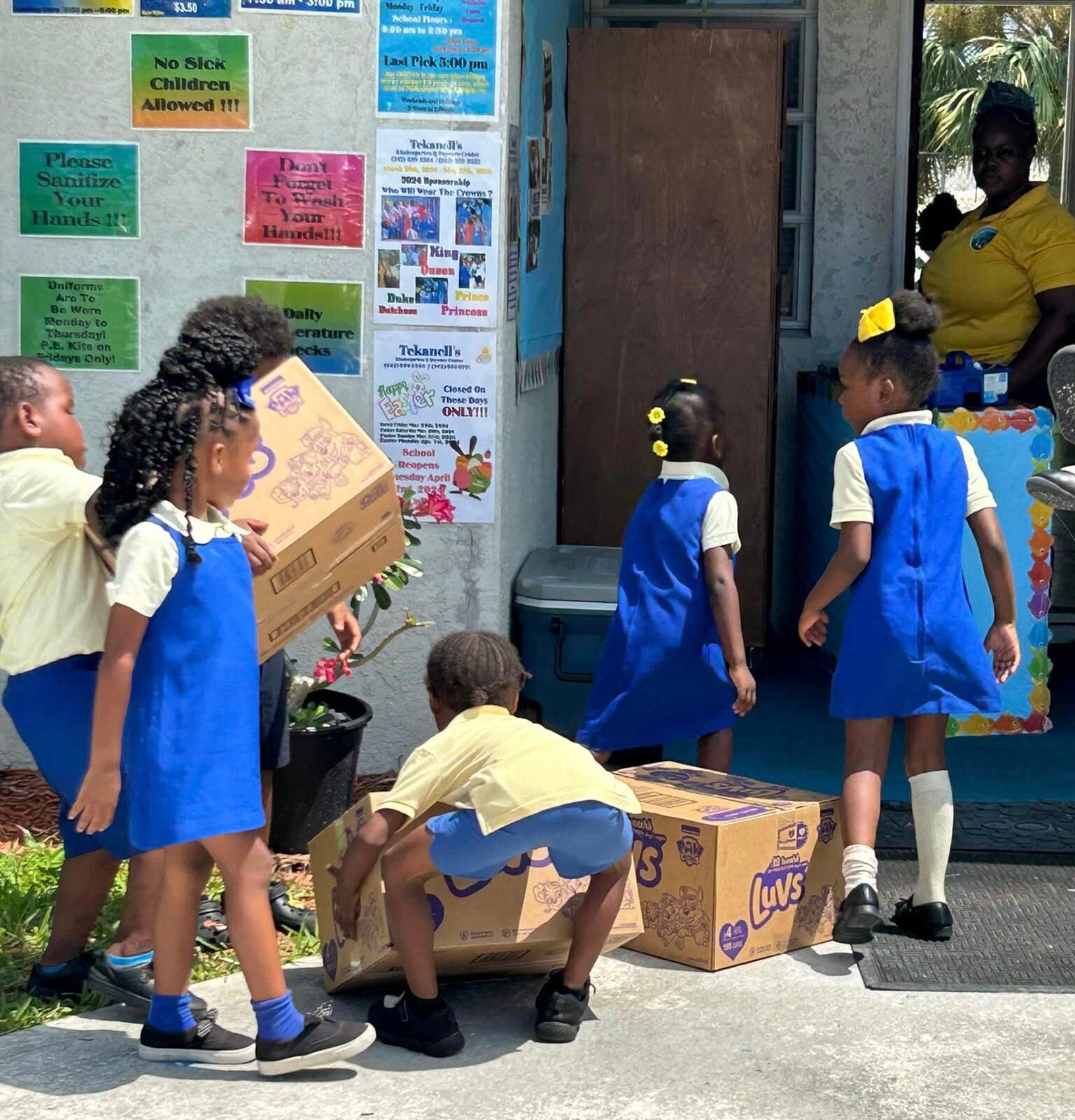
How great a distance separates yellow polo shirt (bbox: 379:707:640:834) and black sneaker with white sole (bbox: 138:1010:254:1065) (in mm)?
621

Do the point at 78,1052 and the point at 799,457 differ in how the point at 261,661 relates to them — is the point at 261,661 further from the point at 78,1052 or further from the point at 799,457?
the point at 799,457

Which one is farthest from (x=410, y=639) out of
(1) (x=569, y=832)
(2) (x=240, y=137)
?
(1) (x=569, y=832)

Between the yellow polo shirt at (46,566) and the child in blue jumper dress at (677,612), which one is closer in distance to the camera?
the yellow polo shirt at (46,566)

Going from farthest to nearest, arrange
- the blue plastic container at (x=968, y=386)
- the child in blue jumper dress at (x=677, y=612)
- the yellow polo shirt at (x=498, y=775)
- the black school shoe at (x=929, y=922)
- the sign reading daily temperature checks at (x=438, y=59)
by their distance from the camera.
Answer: the blue plastic container at (x=968, y=386), the sign reading daily temperature checks at (x=438, y=59), the child in blue jumper dress at (x=677, y=612), the black school shoe at (x=929, y=922), the yellow polo shirt at (x=498, y=775)

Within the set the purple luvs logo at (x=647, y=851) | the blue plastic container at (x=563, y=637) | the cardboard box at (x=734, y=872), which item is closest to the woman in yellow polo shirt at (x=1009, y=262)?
the blue plastic container at (x=563, y=637)

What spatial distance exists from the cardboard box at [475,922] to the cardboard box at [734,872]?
0.18 m

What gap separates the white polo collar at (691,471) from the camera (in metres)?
4.96

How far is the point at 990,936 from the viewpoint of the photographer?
451cm

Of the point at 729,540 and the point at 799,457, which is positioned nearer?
the point at 729,540

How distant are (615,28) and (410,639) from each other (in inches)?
110

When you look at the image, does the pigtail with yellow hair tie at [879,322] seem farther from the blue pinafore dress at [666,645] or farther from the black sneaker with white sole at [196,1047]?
the black sneaker with white sole at [196,1047]

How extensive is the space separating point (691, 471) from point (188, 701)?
1.91 metres

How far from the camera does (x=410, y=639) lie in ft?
18.5

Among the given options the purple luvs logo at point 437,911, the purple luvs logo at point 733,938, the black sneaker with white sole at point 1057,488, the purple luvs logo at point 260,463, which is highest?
the black sneaker with white sole at point 1057,488
